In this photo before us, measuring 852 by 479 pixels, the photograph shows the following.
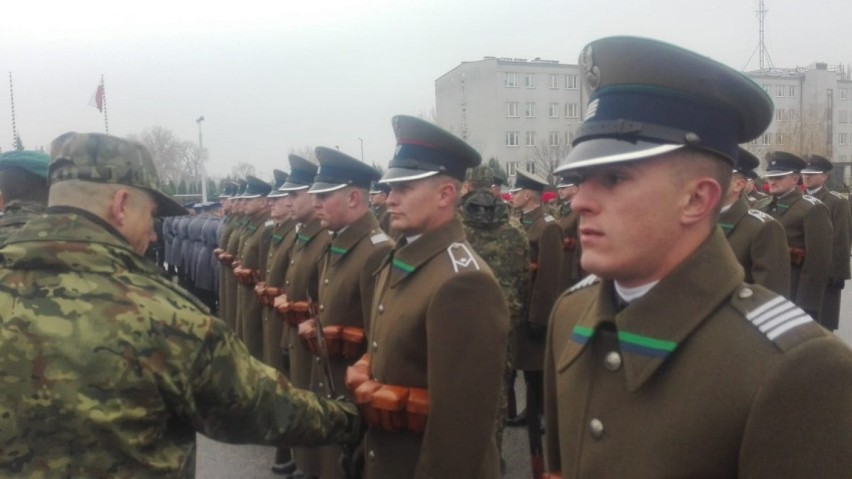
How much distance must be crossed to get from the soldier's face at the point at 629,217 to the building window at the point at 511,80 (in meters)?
60.3

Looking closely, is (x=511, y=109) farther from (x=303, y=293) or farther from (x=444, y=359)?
(x=444, y=359)

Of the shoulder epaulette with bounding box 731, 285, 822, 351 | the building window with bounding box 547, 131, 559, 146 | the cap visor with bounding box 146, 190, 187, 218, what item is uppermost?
the cap visor with bounding box 146, 190, 187, 218

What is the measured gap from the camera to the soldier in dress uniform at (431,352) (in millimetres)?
2719

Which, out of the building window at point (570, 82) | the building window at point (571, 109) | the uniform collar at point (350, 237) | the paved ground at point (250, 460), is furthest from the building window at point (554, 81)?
the uniform collar at point (350, 237)

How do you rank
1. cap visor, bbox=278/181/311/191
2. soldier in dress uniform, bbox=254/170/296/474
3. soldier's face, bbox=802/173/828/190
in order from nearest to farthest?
soldier in dress uniform, bbox=254/170/296/474
cap visor, bbox=278/181/311/191
soldier's face, bbox=802/173/828/190

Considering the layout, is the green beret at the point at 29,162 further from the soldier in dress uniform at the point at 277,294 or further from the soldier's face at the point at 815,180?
the soldier's face at the point at 815,180

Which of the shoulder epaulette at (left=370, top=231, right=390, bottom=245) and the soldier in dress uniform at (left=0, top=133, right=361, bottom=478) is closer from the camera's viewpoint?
the soldier in dress uniform at (left=0, top=133, right=361, bottom=478)

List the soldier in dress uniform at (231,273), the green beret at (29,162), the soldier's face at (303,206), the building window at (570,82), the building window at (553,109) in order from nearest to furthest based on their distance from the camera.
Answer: the green beret at (29,162) < the soldier's face at (303,206) < the soldier in dress uniform at (231,273) < the building window at (553,109) < the building window at (570,82)

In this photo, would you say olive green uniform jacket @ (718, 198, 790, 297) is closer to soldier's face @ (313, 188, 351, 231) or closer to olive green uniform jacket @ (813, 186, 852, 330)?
soldier's face @ (313, 188, 351, 231)

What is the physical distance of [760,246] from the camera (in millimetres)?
4969

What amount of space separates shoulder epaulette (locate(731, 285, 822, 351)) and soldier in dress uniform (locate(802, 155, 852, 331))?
679 cm

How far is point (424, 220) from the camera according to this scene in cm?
326

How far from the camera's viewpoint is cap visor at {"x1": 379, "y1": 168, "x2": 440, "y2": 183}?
3.28 metres

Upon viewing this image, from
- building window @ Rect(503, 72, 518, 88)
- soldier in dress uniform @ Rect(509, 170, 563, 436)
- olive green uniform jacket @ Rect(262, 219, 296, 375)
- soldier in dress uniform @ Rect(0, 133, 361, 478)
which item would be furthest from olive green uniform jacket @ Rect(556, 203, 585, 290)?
building window @ Rect(503, 72, 518, 88)
